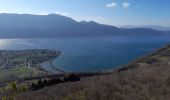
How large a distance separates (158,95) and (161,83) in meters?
1.48

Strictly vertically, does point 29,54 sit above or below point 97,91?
below

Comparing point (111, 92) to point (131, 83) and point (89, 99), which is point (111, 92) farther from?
point (131, 83)

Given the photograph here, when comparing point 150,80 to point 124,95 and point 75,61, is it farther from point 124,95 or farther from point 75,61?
point 75,61

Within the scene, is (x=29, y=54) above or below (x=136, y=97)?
below

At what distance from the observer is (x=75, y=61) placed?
103 m

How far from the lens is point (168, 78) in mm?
8305

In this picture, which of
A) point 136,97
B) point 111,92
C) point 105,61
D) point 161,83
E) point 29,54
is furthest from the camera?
point 29,54

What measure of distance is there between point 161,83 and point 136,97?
5.74 feet

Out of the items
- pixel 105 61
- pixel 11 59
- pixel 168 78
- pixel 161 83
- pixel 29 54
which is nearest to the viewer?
pixel 161 83

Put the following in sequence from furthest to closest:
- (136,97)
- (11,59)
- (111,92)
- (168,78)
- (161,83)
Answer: (11,59) < (168,78) < (161,83) < (111,92) < (136,97)

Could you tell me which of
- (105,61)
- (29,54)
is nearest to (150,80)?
(105,61)

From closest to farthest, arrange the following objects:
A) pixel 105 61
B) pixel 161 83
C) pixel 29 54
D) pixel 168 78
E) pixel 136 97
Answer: pixel 136 97, pixel 161 83, pixel 168 78, pixel 105 61, pixel 29 54

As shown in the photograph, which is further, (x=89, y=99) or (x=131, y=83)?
(x=131, y=83)

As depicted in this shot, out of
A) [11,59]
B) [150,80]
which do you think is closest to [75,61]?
[11,59]
